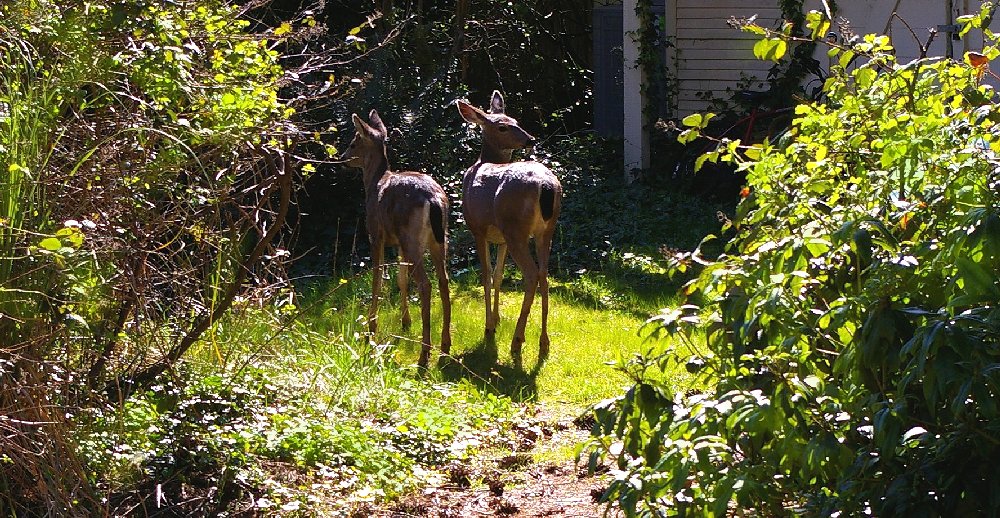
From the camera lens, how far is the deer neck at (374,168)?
10.6 m

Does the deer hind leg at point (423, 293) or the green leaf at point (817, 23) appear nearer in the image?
the green leaf at point (817, 23)

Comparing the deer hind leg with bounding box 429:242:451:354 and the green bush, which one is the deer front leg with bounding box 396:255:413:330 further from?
the green bush

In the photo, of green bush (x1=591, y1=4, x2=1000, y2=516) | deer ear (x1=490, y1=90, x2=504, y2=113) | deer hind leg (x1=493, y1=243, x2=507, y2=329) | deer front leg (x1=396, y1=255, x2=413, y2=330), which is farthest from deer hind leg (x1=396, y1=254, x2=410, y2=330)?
green bush (x1=591, y1=4, x2=1000, y2=516)

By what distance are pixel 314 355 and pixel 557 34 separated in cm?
1272

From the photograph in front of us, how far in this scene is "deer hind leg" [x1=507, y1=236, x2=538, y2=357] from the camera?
952cm

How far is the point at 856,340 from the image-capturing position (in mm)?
3508

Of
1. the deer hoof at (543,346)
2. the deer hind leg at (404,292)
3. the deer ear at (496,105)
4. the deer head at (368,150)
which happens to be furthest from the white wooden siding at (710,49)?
the deer hoof at (543,346)

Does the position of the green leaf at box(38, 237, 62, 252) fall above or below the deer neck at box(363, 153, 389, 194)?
above

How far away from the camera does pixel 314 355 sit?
7.61 meters

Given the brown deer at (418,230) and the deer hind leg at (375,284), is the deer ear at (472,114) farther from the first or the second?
the deer hind leg at (375,284)

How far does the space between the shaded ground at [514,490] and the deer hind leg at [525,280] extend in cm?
219

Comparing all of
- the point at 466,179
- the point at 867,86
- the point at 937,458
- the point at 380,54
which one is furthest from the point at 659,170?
the point at 937,458

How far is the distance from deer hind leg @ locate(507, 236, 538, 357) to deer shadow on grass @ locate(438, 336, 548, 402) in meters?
0.17

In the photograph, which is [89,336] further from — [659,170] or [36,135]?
[659,170]
